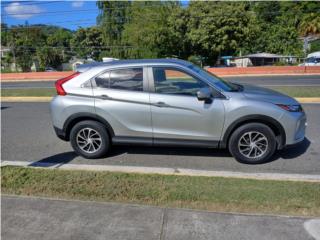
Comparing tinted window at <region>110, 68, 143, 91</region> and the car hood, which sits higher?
tinted window at <region>110, 68, 143, 91</region>

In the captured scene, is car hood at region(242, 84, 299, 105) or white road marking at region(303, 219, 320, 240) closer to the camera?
white road marking at region(303, 219, 320, 240)

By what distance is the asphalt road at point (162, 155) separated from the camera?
203 inches

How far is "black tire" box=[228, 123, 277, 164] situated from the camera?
510 centimetres

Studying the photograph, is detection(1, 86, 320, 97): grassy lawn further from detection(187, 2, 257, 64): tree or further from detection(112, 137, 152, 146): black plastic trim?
detection(187, 2, 257, 64): tree

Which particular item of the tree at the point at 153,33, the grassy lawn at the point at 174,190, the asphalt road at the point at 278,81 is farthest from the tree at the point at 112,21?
the grassy lawn at the point at 174,190

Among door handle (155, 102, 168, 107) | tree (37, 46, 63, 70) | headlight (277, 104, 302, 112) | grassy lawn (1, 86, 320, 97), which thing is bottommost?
grassy lawn (1, 86, 320, 97)

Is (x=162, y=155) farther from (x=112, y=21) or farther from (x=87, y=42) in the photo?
(x=87, y=42)

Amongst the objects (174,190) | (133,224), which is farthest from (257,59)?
(133,224)

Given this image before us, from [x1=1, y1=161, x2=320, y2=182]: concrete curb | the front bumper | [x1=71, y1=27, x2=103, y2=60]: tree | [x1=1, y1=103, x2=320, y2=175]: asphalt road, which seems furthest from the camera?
[x1=71, y1=27, x2=103, y2=60]: tree

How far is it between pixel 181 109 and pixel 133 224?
Answer: 228 centimetres

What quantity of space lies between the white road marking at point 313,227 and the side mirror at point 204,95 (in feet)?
7.66

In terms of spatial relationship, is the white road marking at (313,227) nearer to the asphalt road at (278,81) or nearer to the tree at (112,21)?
the asphalt road at (278,81)

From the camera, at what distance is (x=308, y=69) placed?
2956cm

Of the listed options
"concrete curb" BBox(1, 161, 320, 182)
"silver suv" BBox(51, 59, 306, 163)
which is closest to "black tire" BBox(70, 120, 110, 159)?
"silver suv" BBox(51, 59, 306, 163)
